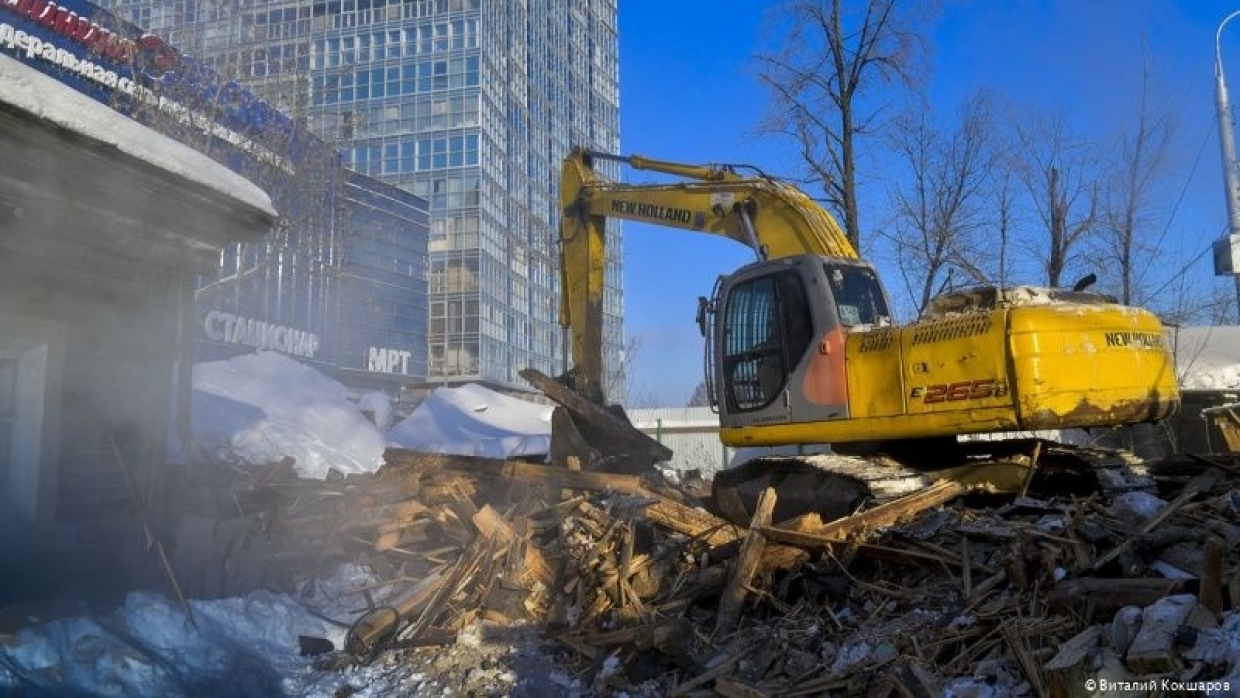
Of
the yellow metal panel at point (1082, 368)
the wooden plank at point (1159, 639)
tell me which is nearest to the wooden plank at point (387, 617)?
the wooden plank at point (1159, 639)

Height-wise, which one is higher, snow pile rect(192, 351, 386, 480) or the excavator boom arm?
the excavator boom arm

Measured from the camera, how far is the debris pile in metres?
4.18

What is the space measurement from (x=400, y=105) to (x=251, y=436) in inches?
1590

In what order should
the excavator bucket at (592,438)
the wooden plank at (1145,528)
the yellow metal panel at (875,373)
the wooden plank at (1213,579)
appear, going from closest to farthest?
1. the wooden plank at (1213,579)
2. the wooden plank at (1145,528)
3. the yellow metal panel at (875,373)
4. the excavator bucket at (592,438)

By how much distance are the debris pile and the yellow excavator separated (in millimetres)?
775

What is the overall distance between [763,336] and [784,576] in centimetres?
295

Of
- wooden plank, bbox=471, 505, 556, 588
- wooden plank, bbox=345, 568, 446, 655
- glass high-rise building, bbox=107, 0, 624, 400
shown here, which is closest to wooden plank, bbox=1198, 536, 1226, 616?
wooden plank, bbox=471, 505, 556, 588

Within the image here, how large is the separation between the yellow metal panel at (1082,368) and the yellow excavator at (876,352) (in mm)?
11

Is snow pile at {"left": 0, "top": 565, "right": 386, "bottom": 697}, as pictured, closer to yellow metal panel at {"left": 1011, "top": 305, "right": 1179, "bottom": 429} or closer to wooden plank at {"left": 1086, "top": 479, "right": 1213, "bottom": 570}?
wooden plank at {"left": 1086, "top": 479, "right": 1213, "bottom": 570}

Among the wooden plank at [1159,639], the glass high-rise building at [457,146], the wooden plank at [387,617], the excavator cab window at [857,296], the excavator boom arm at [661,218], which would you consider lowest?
the wooden plank at [387,617]

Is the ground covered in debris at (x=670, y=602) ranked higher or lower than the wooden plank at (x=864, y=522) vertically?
lower

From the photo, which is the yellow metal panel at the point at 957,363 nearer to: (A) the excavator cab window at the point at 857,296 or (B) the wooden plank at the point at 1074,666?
(A) the excavator cab window at the point at 857,296

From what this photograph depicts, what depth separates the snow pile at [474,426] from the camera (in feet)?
56.9

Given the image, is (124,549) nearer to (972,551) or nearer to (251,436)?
(972,551)
